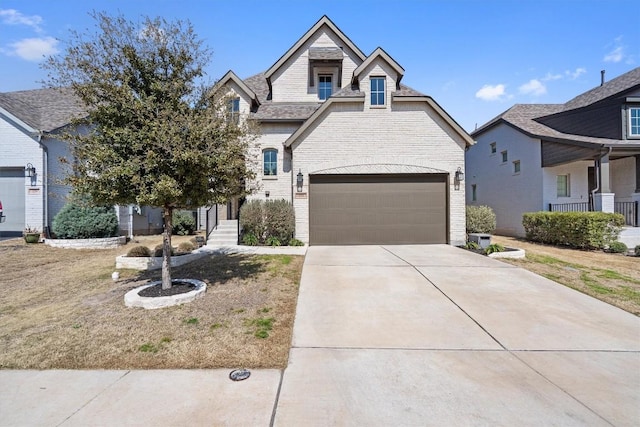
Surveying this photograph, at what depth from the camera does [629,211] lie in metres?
13.2

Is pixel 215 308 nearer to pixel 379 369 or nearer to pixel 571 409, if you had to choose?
pixel 379 369

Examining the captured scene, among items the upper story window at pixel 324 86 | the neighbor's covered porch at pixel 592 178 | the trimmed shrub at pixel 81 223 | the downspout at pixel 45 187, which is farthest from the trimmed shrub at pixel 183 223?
the neighbor's covered porch at pixel 592 178

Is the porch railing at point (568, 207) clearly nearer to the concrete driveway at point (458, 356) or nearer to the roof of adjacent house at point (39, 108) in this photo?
the concrete driveway at point (458, 356)

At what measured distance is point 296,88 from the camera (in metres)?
14.9

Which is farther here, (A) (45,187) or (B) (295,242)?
(A) (45,187)

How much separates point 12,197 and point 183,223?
722 centimetres

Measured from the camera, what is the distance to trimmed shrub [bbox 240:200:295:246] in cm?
1116

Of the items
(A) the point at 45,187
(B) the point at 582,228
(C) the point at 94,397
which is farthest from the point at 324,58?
(C) the point at 94,397

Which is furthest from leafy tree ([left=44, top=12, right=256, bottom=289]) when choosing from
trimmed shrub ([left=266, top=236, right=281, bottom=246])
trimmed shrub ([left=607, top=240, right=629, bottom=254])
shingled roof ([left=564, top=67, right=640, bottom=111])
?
shingled roof ([left=564, top=67, right=640, bottom=111])

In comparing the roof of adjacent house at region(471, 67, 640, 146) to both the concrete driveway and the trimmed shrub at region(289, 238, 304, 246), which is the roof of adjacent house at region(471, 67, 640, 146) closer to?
the concrete driveway

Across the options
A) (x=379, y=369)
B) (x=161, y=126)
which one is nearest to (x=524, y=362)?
(x=379, y=369)

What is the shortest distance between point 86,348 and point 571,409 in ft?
18.1

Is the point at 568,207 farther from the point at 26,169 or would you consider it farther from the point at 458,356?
the point at 26,169

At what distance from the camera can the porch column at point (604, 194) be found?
11656mm
